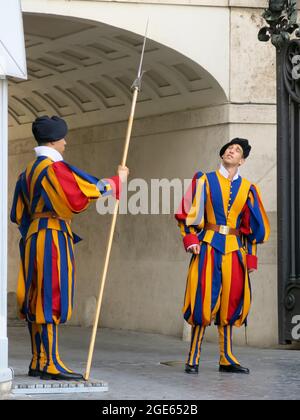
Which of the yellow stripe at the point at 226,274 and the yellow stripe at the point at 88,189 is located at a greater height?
the yellow stripe at the point at 88,189

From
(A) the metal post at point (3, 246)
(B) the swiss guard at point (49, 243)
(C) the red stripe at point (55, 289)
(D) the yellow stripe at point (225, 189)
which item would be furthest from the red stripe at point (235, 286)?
(A) the metal post at point (3, 246)

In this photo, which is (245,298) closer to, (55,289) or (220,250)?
(220,250)

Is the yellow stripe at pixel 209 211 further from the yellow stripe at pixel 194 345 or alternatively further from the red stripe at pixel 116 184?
the red stripe at pixel 116 184

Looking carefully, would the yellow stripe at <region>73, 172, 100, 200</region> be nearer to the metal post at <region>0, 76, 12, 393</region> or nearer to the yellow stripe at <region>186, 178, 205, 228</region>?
the metal post at <region>0, 76, 12, 393</region>

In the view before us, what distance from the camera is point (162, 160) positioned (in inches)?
527

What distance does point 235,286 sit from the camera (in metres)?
9.31

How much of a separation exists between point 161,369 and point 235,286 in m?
0.89

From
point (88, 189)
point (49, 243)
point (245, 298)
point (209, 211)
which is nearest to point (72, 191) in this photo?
point (88, 189)

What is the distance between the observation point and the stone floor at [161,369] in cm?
792

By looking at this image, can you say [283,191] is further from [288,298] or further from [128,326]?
[128,326]

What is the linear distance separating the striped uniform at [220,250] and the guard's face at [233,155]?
124mm
